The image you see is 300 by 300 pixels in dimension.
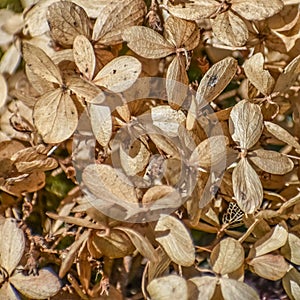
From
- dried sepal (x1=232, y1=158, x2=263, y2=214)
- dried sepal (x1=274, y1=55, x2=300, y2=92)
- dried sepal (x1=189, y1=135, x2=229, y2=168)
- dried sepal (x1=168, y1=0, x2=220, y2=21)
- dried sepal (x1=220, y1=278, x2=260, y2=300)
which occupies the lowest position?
dried sepal (x1=220, y1=278, x2=260, y2=300)

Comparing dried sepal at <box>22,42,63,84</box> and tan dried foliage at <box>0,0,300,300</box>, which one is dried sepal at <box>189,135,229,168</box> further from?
dried sepal at <box>22,42,63,84</box>

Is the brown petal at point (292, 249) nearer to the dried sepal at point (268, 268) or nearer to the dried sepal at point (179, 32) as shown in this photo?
the dried sepal at point (268, 268)

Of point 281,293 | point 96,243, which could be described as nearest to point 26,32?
point 96,243

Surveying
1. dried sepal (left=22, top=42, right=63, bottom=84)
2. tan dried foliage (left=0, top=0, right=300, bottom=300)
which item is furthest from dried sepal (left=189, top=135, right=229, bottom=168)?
dried sepal (left=22, top=42, right=63, bottom=84)

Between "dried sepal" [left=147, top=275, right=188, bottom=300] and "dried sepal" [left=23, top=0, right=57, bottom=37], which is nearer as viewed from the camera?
"dried sepal" [left=147, top=275, right=188, bottom=300]

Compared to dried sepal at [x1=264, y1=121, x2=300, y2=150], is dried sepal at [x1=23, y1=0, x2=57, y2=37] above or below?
above

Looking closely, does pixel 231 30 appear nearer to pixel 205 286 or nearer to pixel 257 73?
pixel 257 73

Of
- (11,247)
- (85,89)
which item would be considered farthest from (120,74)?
(11,247)
